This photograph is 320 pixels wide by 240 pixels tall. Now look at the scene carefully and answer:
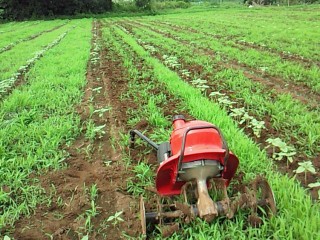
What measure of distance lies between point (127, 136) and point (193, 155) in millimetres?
1762

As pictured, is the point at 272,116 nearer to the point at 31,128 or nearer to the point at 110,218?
the point at 110,218

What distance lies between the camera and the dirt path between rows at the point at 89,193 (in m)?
2.48

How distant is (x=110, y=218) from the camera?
2482 mm

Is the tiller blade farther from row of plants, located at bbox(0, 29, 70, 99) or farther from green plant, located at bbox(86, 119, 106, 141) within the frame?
row of plants, located at bbox(0, 29, 70, 99)

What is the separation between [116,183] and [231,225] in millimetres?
1200

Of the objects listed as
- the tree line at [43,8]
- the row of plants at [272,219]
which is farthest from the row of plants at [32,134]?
the tree line at [43,8]

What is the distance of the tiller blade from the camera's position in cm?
222

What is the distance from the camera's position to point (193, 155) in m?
2.23

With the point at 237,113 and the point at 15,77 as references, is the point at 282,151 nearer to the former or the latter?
the point at 237,113

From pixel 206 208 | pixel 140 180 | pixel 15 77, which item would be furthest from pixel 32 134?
pixel 15 77

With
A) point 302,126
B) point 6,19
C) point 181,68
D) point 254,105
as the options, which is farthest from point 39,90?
point 6,19

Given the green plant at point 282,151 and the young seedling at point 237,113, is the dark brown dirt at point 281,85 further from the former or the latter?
the green plant at point 282,151

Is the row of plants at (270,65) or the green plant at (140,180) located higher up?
the row of plants at (270,65)

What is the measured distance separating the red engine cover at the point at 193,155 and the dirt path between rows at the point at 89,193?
1.34ft
